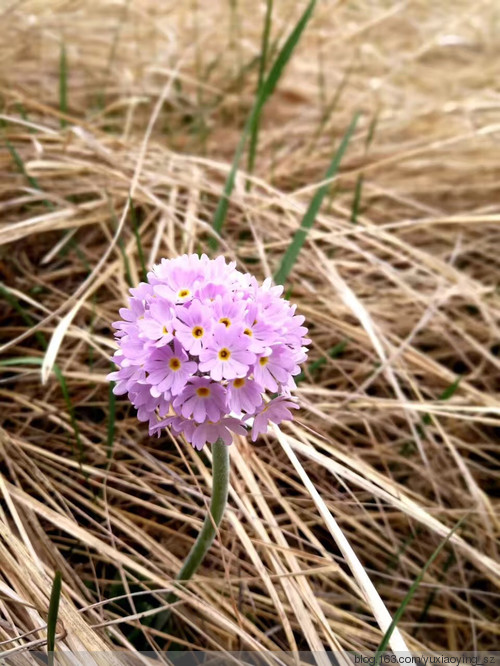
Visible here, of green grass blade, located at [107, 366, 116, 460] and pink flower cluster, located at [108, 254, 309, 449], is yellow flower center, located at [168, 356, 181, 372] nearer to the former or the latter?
pink flower cluster, located at [108, 254, 309, 449]

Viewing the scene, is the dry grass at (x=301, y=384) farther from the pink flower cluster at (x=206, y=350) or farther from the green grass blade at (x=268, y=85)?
the pink flower cluster at (x=206, y=350)

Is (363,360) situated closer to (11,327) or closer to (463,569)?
(463,569)

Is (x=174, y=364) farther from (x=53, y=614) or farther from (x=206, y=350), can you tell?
(x=53, y=614)

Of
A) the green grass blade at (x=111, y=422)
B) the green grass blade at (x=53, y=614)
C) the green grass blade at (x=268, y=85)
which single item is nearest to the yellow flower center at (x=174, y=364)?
the green grass blade at (x=53, y=614)

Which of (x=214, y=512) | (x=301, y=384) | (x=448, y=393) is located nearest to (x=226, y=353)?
(x=214, y=512)

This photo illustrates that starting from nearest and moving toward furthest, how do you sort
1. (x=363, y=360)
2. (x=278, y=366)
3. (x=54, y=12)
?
(x=278, y=366) < (x=363, y=360) < (x=54, y=12)

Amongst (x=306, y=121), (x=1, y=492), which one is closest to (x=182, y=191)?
(x=306, y=121)
